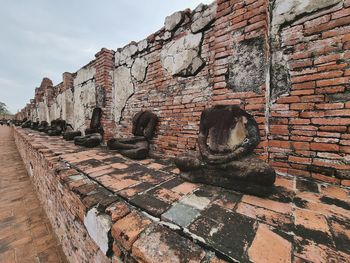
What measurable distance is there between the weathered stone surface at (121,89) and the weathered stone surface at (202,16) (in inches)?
78.5

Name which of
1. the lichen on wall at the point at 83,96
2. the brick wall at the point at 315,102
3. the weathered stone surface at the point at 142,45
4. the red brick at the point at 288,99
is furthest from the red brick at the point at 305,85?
the lichen on wall at the point at 83,96

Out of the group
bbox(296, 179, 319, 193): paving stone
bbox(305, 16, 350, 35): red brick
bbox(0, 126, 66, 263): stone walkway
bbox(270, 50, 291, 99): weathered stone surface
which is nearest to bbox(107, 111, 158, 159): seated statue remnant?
bbox(0, 126, 66, 263): stone walkway

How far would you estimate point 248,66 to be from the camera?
2.24m

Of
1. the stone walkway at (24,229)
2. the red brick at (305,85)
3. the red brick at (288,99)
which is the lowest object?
the stone walkway at (24,229)

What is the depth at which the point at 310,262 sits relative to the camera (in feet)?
2.88

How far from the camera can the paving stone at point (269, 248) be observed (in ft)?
2.96

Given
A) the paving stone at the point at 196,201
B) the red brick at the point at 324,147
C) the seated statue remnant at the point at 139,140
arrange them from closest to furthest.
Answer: the paving stone at the point at 196,201 < the red brick at the point at 324,147 < the seated statue remnant at the point at 139,140

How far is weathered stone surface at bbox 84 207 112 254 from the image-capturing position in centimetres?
133

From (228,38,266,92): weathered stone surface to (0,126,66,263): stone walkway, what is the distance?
3258mm

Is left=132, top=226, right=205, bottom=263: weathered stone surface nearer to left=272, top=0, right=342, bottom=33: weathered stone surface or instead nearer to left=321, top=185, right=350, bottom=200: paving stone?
Result: left=321, top=185, right=350, bottom=200: paving stone

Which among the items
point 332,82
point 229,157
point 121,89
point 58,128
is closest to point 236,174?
point 229,157

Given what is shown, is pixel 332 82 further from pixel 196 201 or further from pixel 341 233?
pixel 196 201

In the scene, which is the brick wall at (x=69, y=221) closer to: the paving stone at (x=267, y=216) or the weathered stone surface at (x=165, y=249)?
the weathered stone surface at (x=165, y=249)

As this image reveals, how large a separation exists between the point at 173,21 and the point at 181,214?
3268 millimetres
